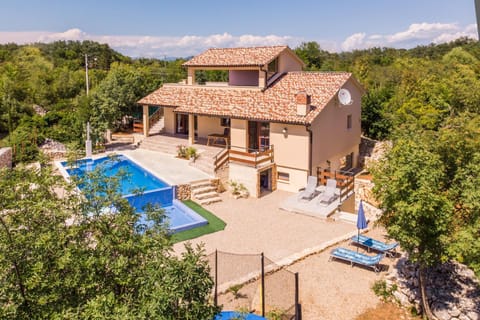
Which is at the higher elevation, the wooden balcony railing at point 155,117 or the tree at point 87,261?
the wooden balcony railing at point 155,117

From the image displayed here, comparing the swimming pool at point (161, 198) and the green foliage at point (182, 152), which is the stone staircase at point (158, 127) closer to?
the green foliage at point (182, 152)

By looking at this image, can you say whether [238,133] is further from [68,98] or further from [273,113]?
[68,98]

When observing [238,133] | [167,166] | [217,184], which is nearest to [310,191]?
[217,184]

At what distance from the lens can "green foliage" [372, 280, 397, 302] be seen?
45.9 feet

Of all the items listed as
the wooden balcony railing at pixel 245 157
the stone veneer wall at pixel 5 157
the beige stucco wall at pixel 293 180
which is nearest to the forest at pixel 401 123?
the stone veneer wall at pixel 5 157

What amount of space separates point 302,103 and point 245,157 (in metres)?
4.95

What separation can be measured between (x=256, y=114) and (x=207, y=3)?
19243 millimetres

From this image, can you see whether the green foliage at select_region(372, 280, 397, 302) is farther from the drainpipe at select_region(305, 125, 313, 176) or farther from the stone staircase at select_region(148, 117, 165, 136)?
the stone staircase at select_region(148, 117, 165, 136)

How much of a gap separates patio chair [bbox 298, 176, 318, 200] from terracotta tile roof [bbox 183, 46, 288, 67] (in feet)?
32.3

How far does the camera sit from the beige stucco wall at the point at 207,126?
107ft

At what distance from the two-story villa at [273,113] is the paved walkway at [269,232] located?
262 cm

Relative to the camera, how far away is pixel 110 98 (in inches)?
1411

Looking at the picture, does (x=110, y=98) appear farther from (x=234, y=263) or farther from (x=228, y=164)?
(x=234, y=263)

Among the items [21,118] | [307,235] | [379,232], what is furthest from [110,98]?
[379,232]
